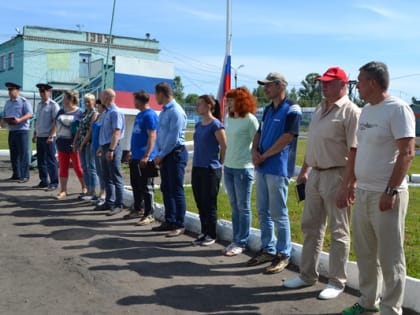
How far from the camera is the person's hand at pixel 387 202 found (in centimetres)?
400

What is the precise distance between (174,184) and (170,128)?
77 cm

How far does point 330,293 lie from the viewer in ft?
15.8

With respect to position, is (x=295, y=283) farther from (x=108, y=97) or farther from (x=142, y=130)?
(x=108, y=97)

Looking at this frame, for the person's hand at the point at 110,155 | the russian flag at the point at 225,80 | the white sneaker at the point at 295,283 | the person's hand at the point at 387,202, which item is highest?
the russian flag at the point at 225,80

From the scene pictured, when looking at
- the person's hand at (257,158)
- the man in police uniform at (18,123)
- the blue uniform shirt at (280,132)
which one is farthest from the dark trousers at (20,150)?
the blue uniform shirt at (280,132)

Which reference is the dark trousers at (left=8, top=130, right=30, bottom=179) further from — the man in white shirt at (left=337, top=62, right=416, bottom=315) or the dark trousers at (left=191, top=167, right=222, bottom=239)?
the man in white shirt at (left=337, top=62, right=416, bottom=315)

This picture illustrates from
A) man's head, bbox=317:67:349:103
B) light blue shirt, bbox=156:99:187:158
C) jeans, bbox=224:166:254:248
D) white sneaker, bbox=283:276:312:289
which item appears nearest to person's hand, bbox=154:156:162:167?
light blue shirt, bbox=156:99:187:158

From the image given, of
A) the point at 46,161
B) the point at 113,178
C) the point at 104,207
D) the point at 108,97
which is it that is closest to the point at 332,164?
the point at 113,178

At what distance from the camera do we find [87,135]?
9477mm

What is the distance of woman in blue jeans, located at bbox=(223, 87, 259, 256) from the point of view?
6.25 metres

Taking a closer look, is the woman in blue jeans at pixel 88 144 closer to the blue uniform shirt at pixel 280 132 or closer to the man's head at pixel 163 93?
the man's head at pixel 163 93

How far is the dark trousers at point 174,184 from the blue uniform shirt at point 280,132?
1.84 meters

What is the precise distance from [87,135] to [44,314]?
17.8 feet

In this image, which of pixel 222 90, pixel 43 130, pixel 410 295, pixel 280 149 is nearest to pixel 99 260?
pixel 280 149
